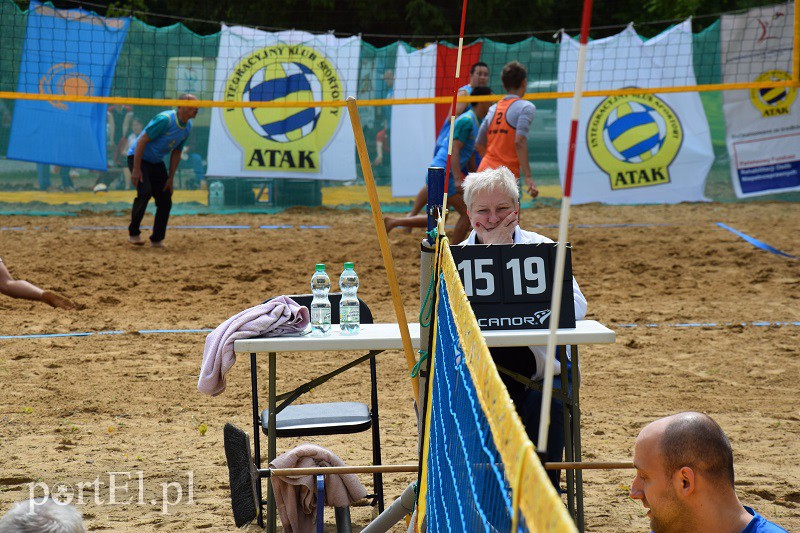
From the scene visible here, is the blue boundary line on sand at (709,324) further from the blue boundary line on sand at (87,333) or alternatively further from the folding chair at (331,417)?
the folding chair at (331,417)

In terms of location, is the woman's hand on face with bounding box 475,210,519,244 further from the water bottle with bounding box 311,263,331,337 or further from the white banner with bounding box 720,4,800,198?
the white banner with bounding box 720,4,800,198

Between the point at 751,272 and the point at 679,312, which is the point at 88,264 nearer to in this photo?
the point at 679,312

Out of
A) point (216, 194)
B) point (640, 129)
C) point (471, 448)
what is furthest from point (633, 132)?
point (471, 448)

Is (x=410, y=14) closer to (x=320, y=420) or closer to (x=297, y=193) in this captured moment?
(x=297, y=193)

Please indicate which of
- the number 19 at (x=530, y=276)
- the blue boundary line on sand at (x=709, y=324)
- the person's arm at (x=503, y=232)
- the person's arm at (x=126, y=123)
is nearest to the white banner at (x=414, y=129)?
the person's arm at (x=126, y=123)

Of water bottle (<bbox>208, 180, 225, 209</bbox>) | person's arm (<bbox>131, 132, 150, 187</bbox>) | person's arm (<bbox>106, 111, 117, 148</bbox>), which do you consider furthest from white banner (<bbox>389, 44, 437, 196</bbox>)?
person's arm (<bbox>131, 132, 150, 187</bbox>)

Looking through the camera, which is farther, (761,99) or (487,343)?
(761,99)

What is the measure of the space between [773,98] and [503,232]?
13.5m

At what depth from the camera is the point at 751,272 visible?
1025cm

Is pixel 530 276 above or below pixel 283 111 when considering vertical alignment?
below

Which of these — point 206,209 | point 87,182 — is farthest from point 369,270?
point 87,182

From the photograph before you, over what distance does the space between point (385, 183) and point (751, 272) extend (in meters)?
7.52

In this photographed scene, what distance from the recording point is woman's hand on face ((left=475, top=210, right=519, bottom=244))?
4410mm

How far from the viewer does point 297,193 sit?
16.7m
